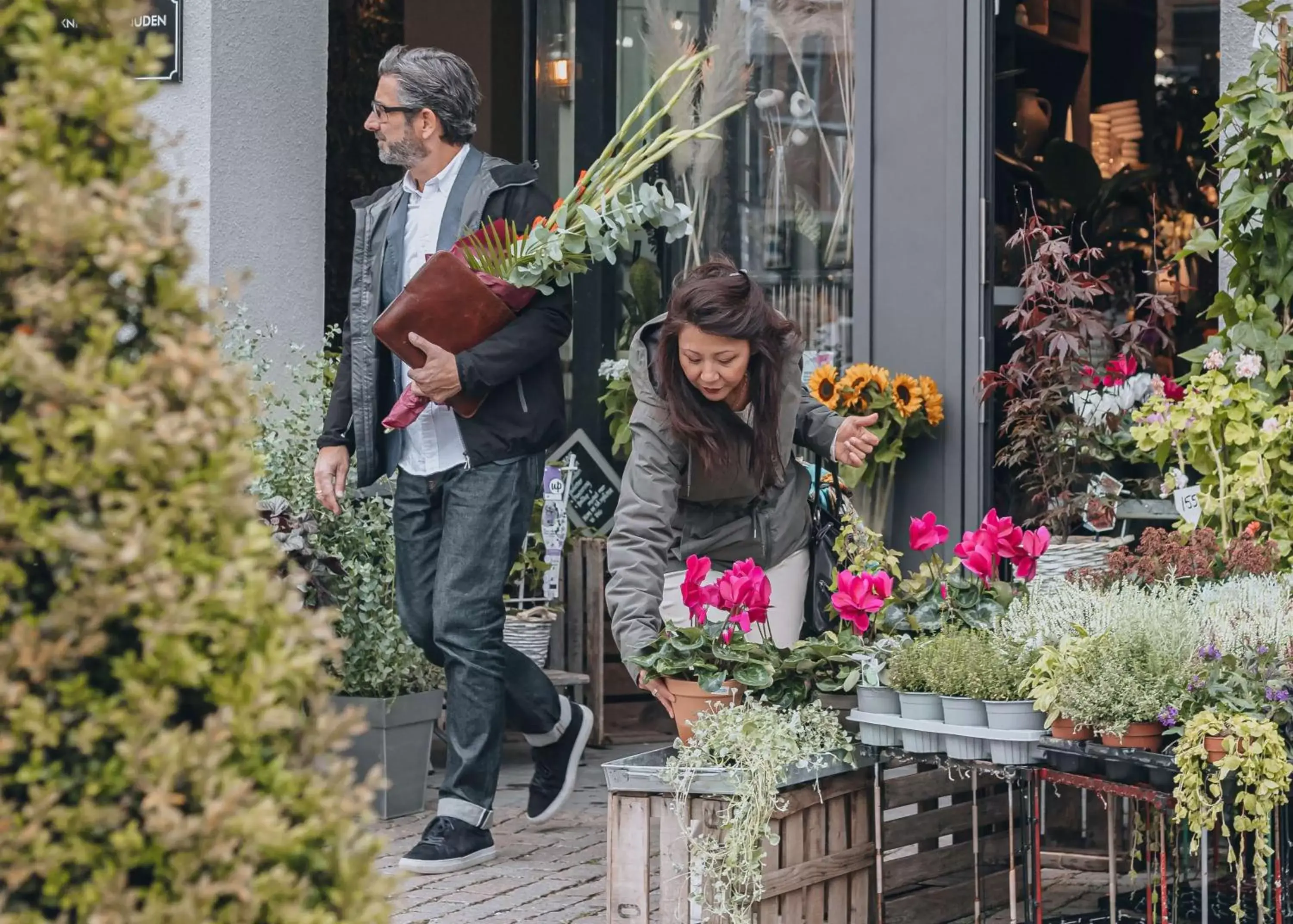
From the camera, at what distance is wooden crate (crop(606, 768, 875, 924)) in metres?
3.51

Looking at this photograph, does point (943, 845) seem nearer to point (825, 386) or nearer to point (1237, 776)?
point (1237, 776)

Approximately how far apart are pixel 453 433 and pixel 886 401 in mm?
1519

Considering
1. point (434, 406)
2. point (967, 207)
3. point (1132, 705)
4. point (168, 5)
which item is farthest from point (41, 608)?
point (168, 5)

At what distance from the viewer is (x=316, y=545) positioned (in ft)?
18.0

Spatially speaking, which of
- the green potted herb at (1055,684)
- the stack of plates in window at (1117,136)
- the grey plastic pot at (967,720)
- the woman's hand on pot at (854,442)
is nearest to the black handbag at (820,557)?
the woman's hand on pot at (854,442)

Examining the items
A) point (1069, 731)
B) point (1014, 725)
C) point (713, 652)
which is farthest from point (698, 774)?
point (1069, 731)

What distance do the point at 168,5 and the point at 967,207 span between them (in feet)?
9.63

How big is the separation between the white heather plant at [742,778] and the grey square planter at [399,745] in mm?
1855

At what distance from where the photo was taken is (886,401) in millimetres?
5430

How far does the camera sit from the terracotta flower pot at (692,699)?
12.3 ft

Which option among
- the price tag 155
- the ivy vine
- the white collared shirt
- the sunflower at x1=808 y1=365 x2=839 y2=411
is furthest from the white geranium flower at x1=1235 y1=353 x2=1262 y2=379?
the white collared shirt

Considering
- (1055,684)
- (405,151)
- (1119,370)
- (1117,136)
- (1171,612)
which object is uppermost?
(1117,136)

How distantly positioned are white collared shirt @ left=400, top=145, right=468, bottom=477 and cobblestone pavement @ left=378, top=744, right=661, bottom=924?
1.07 metres

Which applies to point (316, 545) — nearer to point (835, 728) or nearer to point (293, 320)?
point (293, 320)
